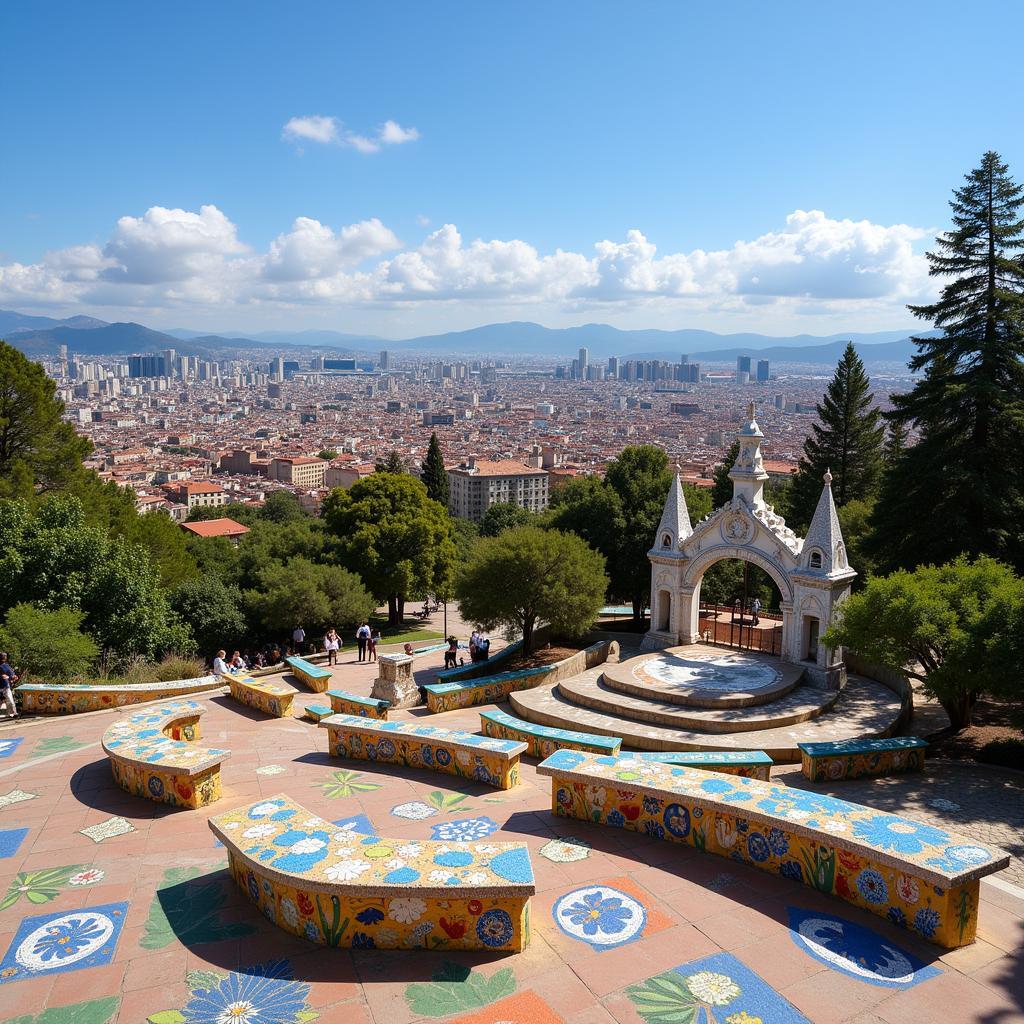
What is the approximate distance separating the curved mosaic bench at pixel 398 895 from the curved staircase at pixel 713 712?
8.16 m

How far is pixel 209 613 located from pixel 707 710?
19635mm

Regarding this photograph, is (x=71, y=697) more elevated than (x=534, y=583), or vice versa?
(x=534, y=583)

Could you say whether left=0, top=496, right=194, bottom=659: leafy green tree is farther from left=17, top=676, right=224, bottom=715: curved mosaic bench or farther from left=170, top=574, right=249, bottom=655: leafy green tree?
left=170, top=574, right=249, bottom=655: leafy green tree

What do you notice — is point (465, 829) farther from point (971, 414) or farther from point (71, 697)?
point (971, 414)

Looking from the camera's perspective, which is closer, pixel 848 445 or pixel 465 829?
pixel 465 829

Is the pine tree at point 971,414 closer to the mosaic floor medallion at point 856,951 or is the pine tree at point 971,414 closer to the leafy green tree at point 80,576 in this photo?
the mosaic floor medallion at point 856,951

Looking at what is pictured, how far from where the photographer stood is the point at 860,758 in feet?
38.2

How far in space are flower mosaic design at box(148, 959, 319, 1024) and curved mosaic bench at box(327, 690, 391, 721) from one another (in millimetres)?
8117

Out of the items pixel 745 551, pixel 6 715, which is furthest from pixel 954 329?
pixel 6 715

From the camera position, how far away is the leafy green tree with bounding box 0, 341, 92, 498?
77.1 ft

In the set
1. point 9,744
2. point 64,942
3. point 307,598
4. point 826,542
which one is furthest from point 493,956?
point 307,598

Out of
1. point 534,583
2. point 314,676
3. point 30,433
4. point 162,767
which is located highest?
point 30,433

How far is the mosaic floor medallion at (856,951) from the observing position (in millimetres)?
5770

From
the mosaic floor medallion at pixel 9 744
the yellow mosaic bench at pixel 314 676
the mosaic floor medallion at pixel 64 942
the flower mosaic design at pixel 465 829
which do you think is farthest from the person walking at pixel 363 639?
the mosaic floor medallion at pixel 64 942
